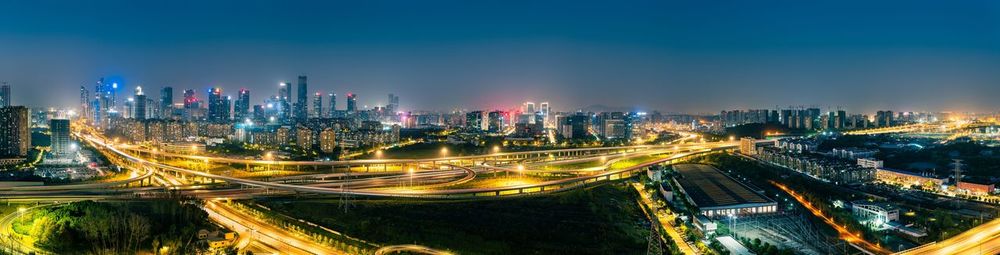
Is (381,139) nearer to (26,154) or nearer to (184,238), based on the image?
(26,154)

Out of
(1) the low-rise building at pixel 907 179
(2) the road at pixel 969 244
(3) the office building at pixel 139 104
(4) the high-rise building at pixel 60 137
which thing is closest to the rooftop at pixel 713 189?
(2) the road at pixel 969 244

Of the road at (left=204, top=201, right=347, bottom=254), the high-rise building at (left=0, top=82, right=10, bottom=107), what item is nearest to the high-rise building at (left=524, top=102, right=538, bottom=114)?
the high-rise building at (left=0, top=82, right=10, bottom=107)

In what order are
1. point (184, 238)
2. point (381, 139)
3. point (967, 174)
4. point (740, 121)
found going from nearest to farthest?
point (184, 238) → point (967, 174) → point (381, 139) → point (740, 121)

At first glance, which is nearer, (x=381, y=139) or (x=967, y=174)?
(x=967, y=174)

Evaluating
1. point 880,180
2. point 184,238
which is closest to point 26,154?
point 184,238

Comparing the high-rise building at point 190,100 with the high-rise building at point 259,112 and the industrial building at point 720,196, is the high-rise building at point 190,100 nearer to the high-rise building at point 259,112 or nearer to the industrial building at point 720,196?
the high-rise building at point 259,112
